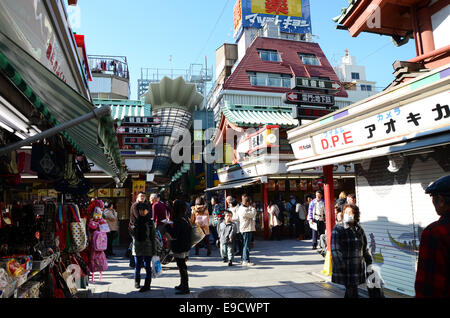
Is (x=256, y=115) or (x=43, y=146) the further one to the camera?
(x=256, y=115)

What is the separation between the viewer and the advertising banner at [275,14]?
3756cm

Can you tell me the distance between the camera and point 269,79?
29.3 m

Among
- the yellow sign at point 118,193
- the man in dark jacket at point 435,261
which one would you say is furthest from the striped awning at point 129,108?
the man in dark jacket at point 435,261

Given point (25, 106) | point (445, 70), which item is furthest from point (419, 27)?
point (25, 106)

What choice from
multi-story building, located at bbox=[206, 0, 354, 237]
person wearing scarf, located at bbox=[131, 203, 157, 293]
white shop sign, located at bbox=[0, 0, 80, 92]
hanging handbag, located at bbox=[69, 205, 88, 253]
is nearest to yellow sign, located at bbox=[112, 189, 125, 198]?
multi-story building, located at bbox=[206, 0, 354, 237]

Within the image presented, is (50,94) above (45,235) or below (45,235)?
above

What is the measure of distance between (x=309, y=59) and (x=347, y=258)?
1240 inches

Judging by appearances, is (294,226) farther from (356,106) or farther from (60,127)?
(60,127)

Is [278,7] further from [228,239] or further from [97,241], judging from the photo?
[97,241]

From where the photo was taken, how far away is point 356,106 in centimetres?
656

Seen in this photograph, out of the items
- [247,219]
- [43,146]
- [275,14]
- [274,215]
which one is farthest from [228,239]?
[275,14]

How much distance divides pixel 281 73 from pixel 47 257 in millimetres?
28528

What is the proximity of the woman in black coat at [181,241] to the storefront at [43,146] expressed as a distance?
174 centimetres

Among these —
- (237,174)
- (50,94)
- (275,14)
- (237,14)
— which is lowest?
(50,94)
